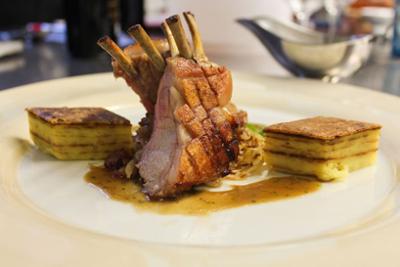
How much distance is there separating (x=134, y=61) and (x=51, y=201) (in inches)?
22.6

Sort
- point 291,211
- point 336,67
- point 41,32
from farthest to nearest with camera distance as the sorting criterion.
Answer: point 41,32, point 336,67, point 291,211

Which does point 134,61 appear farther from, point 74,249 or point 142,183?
point 74,249

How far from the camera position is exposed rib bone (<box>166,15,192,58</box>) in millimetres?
1568

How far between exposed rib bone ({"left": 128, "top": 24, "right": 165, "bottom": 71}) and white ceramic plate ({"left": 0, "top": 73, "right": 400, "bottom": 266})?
0.46 metres

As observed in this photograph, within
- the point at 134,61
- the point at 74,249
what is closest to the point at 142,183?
the point at 134,61

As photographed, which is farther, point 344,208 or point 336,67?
point 336,67

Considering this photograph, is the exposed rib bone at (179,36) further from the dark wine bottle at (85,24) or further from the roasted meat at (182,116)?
the dark wine bottle at (85,24)

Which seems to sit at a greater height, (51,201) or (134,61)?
(134,61)

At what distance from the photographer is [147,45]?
63.5 inches

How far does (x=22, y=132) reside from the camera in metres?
1.98

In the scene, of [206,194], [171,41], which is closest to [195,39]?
[171,41]

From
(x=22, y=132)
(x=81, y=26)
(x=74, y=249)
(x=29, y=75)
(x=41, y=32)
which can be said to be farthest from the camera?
(x=41, y=32)

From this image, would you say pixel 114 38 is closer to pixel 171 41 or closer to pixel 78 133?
pixel 78 133

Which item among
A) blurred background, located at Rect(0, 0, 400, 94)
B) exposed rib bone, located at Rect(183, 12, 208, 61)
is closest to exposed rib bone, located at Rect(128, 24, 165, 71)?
exposed rib bone, located at Rect(183, 12, 208, 61)
